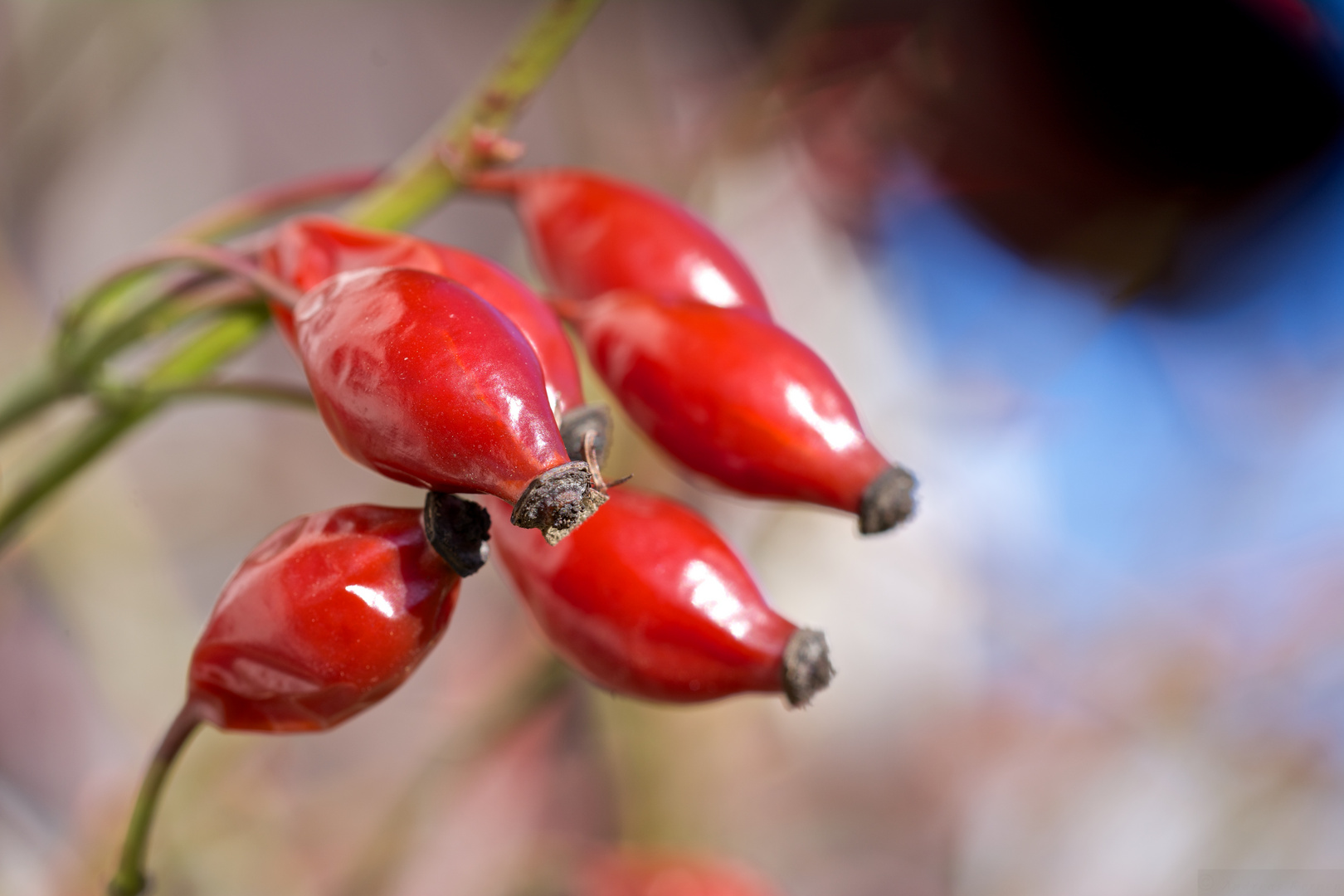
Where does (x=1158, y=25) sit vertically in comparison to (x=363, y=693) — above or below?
above

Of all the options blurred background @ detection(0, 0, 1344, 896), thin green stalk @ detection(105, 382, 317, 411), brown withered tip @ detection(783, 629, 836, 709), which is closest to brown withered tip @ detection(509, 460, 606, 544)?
brown withered tip @ detection(783, 629, 836, 709)

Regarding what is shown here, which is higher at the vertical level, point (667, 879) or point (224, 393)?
point (224, 393)

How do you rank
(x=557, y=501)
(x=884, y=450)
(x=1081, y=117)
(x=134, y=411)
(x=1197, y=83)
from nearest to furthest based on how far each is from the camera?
1. (x=557, y=501)
2. (x=134, y=411)
3. (x=884, y=450)
4. (x=1197, y=83)
5. (x=1081, y=117)

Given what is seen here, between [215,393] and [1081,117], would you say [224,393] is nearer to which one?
[215,393]

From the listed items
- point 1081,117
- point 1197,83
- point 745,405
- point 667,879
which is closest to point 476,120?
point 745,405

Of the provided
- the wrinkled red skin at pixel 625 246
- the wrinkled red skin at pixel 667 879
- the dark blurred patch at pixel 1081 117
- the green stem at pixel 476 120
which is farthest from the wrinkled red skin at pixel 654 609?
the dark blurred patch at pixel 1081 117

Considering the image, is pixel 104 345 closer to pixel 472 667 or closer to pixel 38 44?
pixel 38 44

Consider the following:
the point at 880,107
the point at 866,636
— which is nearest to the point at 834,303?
the point at 880,107

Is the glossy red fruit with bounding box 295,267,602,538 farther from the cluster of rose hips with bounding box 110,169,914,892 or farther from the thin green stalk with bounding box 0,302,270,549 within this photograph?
the thin green stalk with bounding box 0,302,270,549
